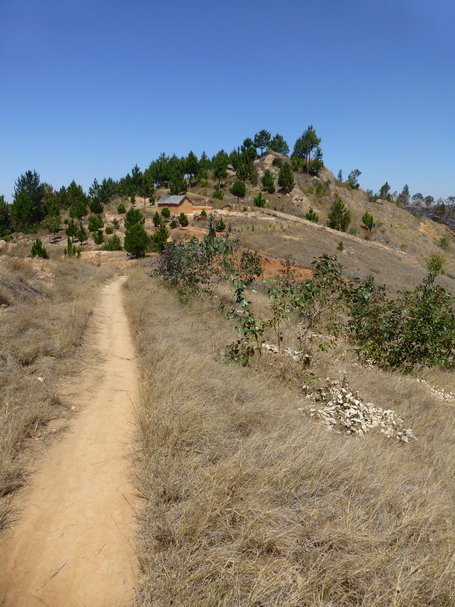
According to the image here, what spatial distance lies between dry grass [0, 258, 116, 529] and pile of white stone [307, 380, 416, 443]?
322 cm

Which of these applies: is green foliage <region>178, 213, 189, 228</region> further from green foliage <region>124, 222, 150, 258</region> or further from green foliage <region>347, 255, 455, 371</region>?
green foliage <region>347, 255, 455, 371</region>

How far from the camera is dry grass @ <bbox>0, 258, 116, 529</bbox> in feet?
9.64

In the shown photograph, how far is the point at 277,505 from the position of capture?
246cm

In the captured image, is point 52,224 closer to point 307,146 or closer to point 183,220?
point 183,220

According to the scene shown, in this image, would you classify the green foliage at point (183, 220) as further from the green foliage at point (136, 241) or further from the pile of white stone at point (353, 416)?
the pile of white stone at point (353, 416)

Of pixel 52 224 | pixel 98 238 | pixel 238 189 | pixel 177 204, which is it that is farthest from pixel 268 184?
pixel 52 224

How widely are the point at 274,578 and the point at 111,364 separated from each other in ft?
13.9

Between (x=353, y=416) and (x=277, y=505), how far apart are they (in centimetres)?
230

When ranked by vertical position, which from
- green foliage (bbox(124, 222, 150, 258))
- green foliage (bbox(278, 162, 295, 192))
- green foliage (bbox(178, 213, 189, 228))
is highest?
green foliage (bbox(278, 162, 295, 192))

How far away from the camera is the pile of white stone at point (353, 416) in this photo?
13.6 feet

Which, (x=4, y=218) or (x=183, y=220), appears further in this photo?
(x=4, y=218)

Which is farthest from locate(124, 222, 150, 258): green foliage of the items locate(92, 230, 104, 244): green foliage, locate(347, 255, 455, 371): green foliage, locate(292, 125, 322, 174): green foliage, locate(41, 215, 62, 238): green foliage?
locate(292, 125, 322, 174): green foliage

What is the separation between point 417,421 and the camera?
4734 mm

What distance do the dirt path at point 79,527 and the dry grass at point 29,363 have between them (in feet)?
0.74
